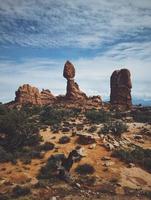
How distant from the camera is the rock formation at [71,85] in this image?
285ft

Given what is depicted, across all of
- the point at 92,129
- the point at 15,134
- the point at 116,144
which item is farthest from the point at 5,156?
the point at 92,129

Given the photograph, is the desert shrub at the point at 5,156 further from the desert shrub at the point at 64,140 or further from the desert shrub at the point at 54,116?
the desert shrub at the point at 54,116

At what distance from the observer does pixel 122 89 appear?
84.8 meters

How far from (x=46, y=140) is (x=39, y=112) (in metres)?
25.6

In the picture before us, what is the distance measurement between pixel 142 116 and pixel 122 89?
1712 cm

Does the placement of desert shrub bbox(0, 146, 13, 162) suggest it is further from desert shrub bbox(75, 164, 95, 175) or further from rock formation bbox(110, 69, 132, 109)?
rock formation bbox(110, 69, 132, 109)

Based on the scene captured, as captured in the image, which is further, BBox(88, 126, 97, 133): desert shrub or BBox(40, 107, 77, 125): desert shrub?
BBox(40, 107, 77, 125): desert shrub

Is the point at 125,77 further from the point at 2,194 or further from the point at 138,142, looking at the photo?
the point at 2,194

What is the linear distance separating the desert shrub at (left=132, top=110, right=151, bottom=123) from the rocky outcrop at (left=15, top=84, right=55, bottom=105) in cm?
2710

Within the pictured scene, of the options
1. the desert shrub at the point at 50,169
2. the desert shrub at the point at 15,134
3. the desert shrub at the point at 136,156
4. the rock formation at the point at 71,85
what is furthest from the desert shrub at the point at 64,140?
the rock formation at the point at 71,85

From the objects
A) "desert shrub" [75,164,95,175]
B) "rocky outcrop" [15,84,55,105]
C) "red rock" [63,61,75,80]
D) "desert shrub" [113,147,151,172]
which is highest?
"red rock" [63,61,75,80]

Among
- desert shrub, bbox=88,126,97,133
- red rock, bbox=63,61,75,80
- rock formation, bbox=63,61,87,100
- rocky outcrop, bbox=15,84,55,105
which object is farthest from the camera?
red rock, bbox=63,61,75,80

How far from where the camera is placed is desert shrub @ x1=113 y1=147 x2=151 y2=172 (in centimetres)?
3797

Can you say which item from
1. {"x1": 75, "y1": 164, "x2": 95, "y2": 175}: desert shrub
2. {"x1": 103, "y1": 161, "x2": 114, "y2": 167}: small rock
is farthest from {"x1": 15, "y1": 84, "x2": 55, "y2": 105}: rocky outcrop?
{"x1": 75, "y1": 164, "x2": 95, "y2": 175}: desert shrub
